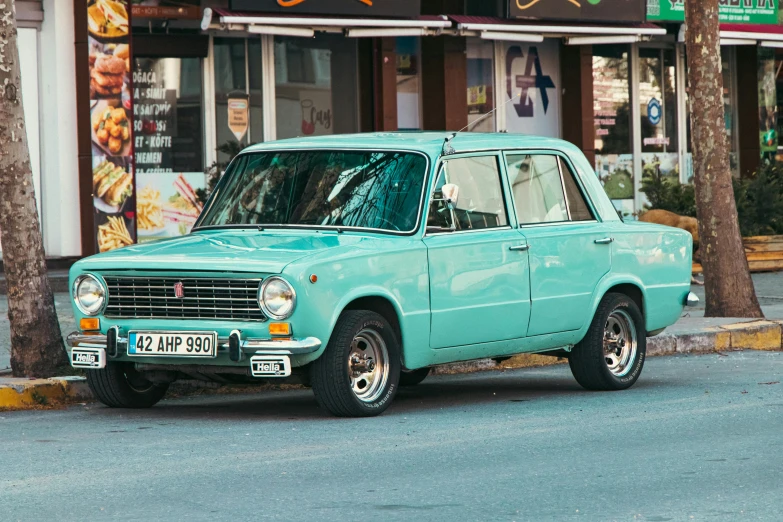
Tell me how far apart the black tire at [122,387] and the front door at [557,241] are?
7.97 feet

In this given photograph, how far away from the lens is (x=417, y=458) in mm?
7066

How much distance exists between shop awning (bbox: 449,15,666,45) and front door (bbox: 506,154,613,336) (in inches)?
417

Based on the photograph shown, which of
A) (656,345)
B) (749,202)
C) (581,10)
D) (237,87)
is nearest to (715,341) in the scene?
(656,345)

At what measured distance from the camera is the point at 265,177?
9414 millimetres

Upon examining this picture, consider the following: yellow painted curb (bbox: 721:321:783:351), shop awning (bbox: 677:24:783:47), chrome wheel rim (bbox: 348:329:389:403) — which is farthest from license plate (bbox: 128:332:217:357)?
shop awning (bbox: 677:24:783:47)

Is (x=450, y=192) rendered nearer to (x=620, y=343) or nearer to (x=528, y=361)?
(x=620, y=343)

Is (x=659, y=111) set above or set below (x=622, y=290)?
above

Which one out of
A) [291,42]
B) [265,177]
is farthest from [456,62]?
[265,177]

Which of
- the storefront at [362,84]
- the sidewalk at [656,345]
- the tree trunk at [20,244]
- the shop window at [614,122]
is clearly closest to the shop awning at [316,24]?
the storefront at [362,84]

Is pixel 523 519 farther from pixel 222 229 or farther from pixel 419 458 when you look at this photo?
pixel 222 229

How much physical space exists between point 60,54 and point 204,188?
9.39 ft

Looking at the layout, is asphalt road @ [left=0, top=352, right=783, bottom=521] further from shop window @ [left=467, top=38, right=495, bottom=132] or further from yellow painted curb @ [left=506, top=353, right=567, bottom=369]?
shop window @ [left=467, top=38, right=495, bottom=132]

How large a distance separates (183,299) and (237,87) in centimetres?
1220

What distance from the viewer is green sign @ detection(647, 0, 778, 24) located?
22531 mm
